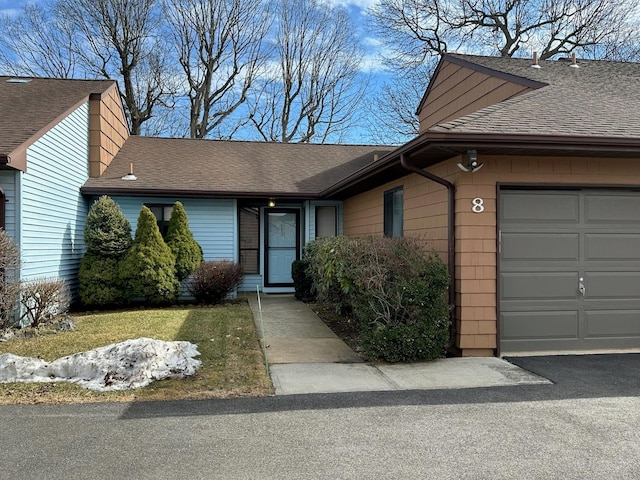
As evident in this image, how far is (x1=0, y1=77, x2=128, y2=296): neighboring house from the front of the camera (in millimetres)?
8570

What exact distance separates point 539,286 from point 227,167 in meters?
9.37

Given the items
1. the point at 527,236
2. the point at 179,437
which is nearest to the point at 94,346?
the point at 179,437

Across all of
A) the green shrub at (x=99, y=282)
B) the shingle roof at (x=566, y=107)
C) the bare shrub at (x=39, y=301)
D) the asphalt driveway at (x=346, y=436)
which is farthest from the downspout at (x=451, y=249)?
the green shrub at (x=99, y=282)

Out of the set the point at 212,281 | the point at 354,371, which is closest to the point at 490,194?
the point at 354,371

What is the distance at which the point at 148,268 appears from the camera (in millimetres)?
10742

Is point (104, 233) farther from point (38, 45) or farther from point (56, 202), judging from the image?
point (38, 45)

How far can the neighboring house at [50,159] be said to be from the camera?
28.1 feet

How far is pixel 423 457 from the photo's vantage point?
378 centimetres

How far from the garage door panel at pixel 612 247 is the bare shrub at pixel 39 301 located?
8.12 metres

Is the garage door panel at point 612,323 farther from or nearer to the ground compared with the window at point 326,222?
nearer to the ground

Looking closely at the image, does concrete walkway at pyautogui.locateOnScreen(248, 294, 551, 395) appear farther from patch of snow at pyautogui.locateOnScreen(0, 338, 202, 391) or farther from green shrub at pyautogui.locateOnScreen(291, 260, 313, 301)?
green shrub at pyautogui.locateOnScreen(291, 260, 313, 301)

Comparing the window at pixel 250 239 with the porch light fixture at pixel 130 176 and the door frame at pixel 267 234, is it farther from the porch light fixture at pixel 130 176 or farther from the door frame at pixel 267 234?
the porch light fixture at pixel 130 176

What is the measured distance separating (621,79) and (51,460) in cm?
1078

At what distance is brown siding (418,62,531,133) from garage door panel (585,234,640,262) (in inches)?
127
